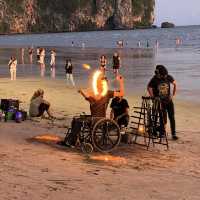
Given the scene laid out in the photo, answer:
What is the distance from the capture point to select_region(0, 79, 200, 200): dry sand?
721cm

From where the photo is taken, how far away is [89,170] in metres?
8.55

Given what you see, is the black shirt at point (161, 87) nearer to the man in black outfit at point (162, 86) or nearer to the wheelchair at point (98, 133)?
the man in black outfit at point (162, 86)

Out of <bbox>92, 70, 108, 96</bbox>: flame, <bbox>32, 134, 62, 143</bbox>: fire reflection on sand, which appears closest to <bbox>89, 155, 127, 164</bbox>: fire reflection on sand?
<bbox>92, 70, 108, 96</bbox>: flame

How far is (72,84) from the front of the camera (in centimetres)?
2555

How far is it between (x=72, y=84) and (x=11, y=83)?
286cm

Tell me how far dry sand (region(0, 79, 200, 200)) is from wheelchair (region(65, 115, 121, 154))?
0.17 m

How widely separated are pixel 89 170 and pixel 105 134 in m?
1.47

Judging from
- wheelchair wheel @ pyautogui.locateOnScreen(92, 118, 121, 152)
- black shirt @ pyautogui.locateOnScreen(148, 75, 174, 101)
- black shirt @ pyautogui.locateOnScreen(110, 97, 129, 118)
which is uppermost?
black shirt @ pyautogui.locateOnScreen(148, 75, 174, 101)

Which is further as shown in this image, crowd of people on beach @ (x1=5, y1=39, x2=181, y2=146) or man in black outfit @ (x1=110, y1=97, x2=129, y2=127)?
man in black outfit @ (x1=110, y1=97, x2=129, y2=127)

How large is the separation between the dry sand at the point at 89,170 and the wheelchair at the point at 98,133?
6.7 inches

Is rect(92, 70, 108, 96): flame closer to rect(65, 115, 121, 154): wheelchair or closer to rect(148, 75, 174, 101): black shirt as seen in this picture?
rect(65, 115, 121, 154): wheelchair

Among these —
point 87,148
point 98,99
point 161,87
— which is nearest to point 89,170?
point 87,148

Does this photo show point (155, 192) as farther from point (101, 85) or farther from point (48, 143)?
point (48, 143)

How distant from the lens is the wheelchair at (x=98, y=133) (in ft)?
32.1
